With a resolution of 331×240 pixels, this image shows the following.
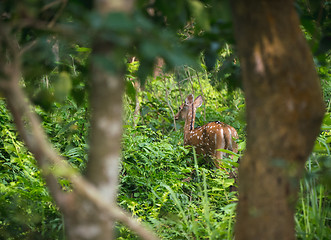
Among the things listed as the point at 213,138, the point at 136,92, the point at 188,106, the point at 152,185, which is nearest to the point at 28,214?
the point at 136,92

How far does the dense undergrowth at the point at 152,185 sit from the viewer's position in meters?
2.65

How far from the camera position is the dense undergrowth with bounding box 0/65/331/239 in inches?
104

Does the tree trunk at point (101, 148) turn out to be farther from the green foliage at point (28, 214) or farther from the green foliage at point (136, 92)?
the green foliage at point (28, 214)

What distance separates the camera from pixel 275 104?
1.42 m

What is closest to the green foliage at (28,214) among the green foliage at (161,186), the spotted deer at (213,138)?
the green foliage at (161,186)

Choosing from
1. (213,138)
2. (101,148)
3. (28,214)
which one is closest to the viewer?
(101,148)

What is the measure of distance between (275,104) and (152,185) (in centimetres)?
320

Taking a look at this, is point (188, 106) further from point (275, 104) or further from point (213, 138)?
point (275, 104)

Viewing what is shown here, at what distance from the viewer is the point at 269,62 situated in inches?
55.4

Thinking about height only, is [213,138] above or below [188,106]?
Answer: below

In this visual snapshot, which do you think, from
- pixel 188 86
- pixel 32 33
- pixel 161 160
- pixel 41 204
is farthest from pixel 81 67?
pixel 188 86

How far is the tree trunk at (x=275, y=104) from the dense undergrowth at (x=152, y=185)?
30 centimetres

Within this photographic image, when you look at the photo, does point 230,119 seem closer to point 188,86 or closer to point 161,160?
point 188,86

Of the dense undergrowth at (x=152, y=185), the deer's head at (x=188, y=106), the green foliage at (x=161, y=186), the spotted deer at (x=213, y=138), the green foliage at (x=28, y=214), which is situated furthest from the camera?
the deer's head at (x=188, y=106)
